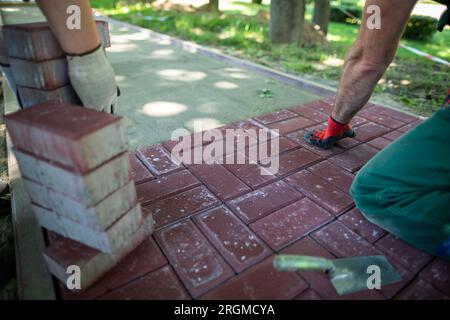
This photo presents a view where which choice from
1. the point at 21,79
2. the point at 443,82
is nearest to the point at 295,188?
the point at 21,79

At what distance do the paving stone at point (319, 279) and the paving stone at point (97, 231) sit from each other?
2.43 ft

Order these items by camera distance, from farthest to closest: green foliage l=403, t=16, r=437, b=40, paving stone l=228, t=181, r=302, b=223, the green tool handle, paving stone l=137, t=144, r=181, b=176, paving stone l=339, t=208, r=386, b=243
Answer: green foliage l=403, t=16, r=437, b=40 → paving stone l=137, t=144, r=181, b=176 → paving stone l=228, t=181, r=302, b=223 → paving stone l=339, t=208, r=386, b=243 → the green tool handle

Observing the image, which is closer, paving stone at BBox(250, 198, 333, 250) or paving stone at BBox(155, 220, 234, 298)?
paving stone at BBox(155, 220, 234, 298)

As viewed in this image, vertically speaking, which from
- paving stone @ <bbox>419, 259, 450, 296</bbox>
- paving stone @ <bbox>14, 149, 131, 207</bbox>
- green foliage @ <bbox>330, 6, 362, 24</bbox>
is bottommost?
paving stone @ <bbox>419, 259, 450, 296</bbox>

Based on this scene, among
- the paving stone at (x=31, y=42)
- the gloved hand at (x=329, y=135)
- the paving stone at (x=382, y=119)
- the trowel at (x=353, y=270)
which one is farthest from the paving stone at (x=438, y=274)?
the paving stone at (x=31, y=42)

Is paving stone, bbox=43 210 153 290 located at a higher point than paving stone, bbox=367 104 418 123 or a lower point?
lower

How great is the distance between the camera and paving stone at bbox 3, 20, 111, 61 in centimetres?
135

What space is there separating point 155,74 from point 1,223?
2809mm

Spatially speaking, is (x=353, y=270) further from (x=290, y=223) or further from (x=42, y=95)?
(x=42, y=95)

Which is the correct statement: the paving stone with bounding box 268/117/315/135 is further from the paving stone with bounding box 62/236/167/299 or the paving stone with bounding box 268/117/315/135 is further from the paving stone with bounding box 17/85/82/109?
the paving stone with bounding box 17/85/82/109

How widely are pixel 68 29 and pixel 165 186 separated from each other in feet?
3.32

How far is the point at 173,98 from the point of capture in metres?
3.35

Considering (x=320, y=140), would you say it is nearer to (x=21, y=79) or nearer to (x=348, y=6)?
(x=21, y=79)

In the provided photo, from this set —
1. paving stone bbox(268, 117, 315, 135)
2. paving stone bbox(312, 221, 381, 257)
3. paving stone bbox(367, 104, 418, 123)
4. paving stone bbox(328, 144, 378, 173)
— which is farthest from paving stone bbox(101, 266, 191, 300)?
paving stone bbox(367, 104, 418, 123)
